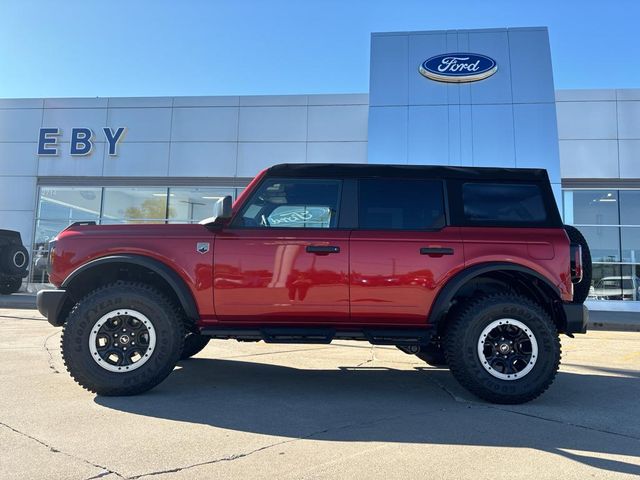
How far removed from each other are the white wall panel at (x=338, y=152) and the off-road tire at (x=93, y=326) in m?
12.6

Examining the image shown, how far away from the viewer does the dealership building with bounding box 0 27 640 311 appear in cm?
1513

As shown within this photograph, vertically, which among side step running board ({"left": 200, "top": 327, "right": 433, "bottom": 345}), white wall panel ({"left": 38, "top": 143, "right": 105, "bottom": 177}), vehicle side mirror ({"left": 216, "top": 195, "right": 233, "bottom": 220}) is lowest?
side step running board ({"left": 200, "top": 327, "right": 433, "bottom": 345})

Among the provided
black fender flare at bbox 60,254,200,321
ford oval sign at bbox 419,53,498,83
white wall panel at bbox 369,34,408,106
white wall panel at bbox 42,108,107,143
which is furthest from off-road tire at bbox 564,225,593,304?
white wall panel at bbox 42,108,107,143

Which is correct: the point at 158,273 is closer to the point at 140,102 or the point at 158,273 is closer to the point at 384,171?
the point at 384,171

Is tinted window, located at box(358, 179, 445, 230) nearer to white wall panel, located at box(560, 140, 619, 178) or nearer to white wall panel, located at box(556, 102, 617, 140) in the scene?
white wall panel, located at box(560, 140, 619, 178)

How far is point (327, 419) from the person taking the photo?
3867 mm

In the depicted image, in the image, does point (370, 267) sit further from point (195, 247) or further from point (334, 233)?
point (195, 247)

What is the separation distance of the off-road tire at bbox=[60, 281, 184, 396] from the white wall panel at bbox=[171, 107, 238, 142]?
1340 cm

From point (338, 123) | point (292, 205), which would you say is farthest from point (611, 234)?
point (292, 205)

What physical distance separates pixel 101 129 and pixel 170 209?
12.4 ft

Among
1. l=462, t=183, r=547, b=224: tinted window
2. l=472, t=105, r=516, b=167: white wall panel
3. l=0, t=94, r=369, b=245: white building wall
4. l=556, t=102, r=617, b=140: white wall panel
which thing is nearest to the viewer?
l=462, t=183, r=547, b=224: tinted window

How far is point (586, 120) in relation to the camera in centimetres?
1591

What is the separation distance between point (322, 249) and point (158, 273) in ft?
4.90

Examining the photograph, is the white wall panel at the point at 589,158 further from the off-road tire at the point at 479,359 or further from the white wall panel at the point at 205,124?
the off-road tire at the point at 479,359
